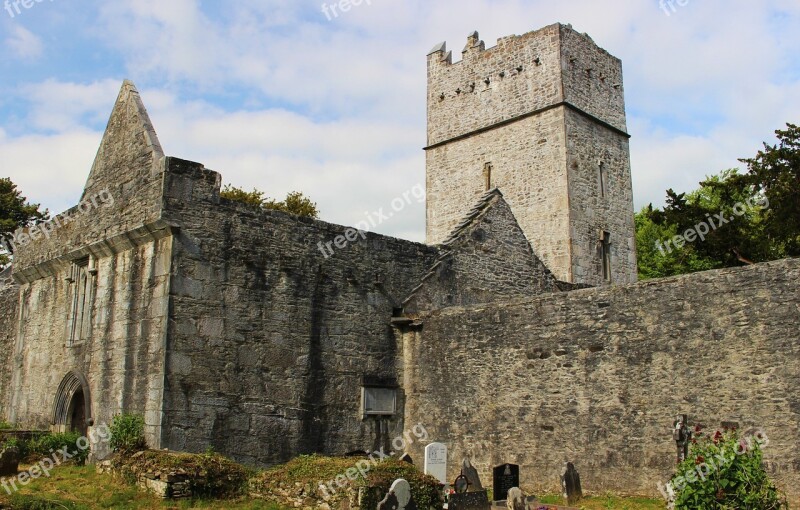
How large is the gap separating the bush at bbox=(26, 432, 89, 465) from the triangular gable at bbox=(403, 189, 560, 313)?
22.4 ft

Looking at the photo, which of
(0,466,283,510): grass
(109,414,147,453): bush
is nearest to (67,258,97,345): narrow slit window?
(109,414,147,453): bush

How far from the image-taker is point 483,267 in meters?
18.2

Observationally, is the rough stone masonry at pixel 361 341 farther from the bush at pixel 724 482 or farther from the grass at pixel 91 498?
the bush at pixel 724 482

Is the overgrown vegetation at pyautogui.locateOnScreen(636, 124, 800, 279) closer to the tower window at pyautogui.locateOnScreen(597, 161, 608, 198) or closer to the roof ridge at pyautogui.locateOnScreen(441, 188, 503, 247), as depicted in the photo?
the tower window at pyautogui.locateOnScreen(597, 161, 608, 198)

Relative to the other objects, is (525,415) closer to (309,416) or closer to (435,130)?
(309,416)

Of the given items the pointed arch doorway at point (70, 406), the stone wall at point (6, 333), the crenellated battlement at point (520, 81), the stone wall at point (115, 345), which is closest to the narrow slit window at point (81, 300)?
the stone wall at point (115, 345)

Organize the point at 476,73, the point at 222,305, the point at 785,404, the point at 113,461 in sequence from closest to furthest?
the point at 785,404
the point at 113,461
the point at 222,305
the point at 476,73

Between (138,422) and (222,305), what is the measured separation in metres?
2.41

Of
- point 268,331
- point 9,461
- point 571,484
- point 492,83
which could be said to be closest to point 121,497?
point 9,461

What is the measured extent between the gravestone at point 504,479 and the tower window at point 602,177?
1498 centimetres

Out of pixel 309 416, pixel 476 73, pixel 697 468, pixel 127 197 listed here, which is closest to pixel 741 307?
pixel 697 468

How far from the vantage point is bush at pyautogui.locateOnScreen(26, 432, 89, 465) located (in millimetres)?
13828

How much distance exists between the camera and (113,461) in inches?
484

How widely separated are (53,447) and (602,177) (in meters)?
18.6
